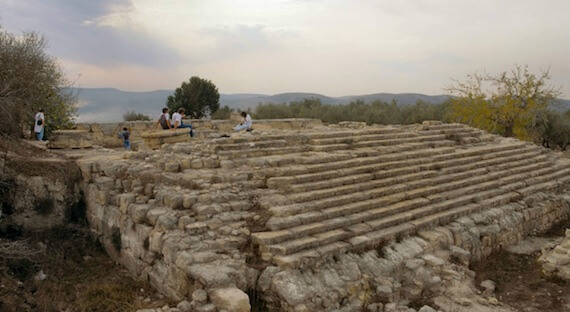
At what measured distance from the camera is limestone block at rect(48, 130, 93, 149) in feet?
37.2

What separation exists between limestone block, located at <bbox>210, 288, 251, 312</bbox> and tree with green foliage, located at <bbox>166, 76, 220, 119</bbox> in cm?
3099

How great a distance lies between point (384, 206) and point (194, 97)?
29.5 meters

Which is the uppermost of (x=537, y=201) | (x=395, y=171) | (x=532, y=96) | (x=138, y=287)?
(x=532, y=96)

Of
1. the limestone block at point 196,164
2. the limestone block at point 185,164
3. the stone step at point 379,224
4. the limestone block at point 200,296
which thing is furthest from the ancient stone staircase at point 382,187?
the limestone block at point 185,164

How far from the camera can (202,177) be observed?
7.43m

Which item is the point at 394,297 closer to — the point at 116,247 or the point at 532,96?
the point at 116,247

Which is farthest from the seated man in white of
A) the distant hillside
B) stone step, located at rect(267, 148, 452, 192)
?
the distant hillside

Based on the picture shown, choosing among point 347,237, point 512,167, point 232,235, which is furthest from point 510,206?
point 232,235

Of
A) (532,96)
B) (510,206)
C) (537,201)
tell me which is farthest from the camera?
(532,96)

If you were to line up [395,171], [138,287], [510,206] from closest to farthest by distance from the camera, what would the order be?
[138,287] → [395,171] → [510,206]

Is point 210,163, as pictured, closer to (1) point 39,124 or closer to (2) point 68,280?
(2) point 68,280

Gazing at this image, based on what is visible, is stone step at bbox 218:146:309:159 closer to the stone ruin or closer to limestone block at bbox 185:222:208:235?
the stone ruin

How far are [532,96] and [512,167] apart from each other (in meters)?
14.5

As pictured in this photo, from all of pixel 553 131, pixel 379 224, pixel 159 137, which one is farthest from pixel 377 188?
pixel 553 131
